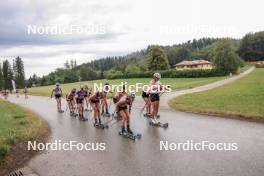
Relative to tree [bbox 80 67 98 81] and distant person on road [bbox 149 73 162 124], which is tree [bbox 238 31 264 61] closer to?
tree [bbox 80 67 98 81]

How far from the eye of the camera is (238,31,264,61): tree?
134000 millimetres

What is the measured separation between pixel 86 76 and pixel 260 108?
388 ft

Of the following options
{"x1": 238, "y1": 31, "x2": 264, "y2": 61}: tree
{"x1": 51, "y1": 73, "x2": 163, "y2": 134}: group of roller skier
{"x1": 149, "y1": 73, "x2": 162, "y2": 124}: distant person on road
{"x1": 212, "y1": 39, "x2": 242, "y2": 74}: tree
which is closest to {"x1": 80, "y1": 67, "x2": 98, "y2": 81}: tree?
{"x1": 212, "y1": 39, "x2": 242, "y2": 74}: tree

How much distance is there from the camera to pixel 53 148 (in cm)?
1012

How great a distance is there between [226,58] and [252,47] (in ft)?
244

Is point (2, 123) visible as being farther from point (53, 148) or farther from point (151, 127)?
point (151, 127)

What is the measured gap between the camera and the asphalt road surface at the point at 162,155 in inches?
274

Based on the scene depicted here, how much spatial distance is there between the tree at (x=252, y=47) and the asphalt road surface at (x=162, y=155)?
13476cm

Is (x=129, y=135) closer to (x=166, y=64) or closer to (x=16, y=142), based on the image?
(x=16, y=142)

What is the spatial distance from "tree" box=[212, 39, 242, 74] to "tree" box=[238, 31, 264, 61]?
65.5 meters

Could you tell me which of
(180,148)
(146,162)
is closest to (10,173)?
(146,162)

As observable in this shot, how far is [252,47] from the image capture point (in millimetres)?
135625

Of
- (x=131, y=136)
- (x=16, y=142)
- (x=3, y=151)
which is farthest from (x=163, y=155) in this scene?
(x=16, y=142)

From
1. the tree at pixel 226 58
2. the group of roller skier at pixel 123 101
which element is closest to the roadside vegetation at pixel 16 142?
the group of roller skier at pixel 123 101
